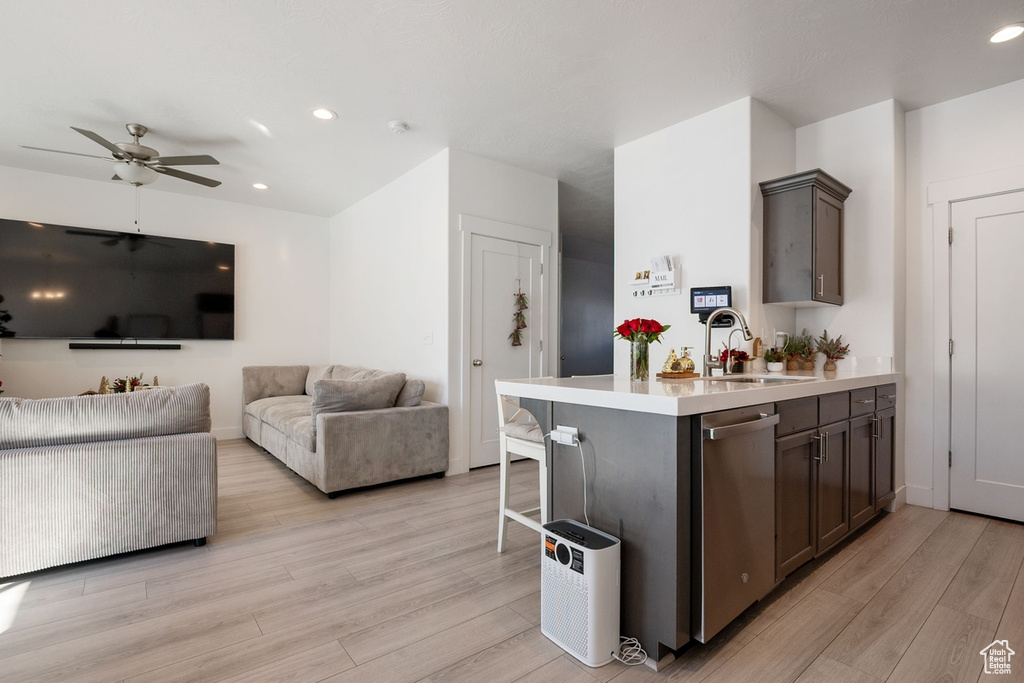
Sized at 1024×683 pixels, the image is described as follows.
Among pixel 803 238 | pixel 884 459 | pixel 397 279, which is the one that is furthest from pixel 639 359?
pixel 397 279

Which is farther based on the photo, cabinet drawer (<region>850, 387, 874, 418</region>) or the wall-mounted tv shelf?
the wall-mounted tv shelf

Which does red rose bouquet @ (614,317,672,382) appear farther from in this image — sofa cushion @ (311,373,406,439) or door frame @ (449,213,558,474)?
sofa cushion @ (311,373,406,439)

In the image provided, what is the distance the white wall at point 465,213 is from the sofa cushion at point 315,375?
2.06 meters

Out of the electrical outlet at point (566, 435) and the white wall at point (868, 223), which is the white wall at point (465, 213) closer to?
the electrical outlet at point (566, 435)

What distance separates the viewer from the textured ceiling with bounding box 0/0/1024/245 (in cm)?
235

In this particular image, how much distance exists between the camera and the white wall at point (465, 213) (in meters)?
4.04

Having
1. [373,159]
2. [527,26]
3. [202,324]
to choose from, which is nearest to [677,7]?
[527,26]

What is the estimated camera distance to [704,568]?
5.17ft

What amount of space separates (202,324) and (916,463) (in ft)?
21.4

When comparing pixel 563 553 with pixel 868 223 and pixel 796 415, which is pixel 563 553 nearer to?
pixel 796 415

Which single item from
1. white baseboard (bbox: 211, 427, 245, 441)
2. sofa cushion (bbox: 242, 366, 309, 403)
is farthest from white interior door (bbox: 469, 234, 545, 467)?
white baseboard (bbox: 211, 427, 245, 441)

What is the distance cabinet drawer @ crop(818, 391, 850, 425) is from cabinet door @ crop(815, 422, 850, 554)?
34mm

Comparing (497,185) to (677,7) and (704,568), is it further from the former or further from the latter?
(704,568)

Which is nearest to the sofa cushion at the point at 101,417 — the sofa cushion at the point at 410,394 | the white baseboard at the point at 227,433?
the sofa cushion at the point at 410,394
